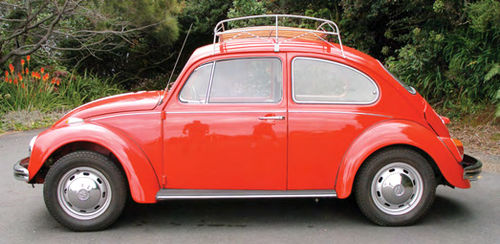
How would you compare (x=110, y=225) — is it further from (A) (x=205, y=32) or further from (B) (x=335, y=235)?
(A) (x=205, y=32)

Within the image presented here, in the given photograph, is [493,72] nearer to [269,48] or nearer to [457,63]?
[457,63]

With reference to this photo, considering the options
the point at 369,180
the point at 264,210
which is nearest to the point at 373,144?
the point at 369,180

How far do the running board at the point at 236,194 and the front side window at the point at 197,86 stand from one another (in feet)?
2.76

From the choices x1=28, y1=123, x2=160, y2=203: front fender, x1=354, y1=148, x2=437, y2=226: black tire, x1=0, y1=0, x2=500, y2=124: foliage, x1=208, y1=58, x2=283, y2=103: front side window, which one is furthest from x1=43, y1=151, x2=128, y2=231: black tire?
x1=0, y1=0, x2=500, y2=124: foliage

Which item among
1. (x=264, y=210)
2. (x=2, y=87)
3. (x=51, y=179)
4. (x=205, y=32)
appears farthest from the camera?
(x=205, y=32)

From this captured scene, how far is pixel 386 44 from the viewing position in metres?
11.4

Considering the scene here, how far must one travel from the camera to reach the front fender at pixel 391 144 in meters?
4.46

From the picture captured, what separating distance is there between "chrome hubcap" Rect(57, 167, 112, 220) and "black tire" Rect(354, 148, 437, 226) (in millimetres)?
2324

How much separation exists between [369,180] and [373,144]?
0.33 meters

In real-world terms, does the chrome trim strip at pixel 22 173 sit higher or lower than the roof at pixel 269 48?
lower

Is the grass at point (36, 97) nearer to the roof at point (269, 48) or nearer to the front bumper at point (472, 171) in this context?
the roof at point (269, 48)

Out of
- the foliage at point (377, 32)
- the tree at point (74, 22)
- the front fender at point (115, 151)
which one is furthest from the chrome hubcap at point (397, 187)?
the tree at point (74, 22)

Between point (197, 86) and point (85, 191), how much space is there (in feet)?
4.55

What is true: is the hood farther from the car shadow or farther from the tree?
the tree
